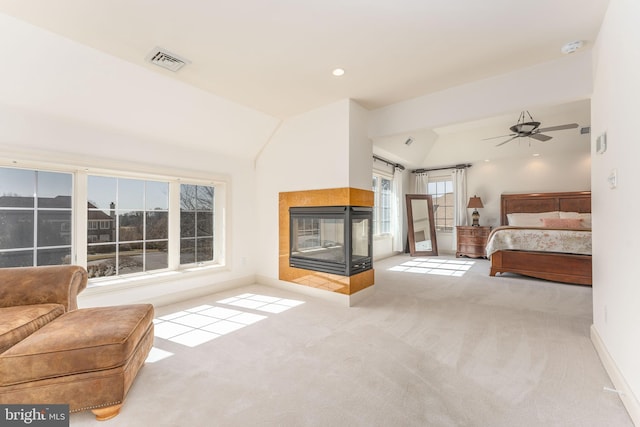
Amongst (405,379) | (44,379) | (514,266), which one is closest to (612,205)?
(405,379)

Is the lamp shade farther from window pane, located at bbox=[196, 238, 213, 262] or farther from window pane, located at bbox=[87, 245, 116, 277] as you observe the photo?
window pane, located at bbox=[87, 245, 116, 277]

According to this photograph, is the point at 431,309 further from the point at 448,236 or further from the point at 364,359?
the point at 448,236

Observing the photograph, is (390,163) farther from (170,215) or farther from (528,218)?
(170,215)

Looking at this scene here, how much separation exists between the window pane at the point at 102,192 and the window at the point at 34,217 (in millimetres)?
185

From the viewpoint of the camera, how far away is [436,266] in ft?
19.4

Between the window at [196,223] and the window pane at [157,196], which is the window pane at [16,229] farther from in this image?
the window at [196,223]

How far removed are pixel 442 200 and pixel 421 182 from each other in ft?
2.53

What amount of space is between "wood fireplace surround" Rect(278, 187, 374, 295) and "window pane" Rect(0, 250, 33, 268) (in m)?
2.71

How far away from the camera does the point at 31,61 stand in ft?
7.43

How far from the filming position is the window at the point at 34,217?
2.61m

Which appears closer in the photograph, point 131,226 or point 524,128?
point 131,226

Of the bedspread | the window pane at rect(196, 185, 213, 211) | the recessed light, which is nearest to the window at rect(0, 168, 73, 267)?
the window pane at rect(196, 185, 213, 211)

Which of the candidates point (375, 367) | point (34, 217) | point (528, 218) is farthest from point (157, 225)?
point (528, 218)

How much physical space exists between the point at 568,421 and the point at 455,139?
22.2ft
